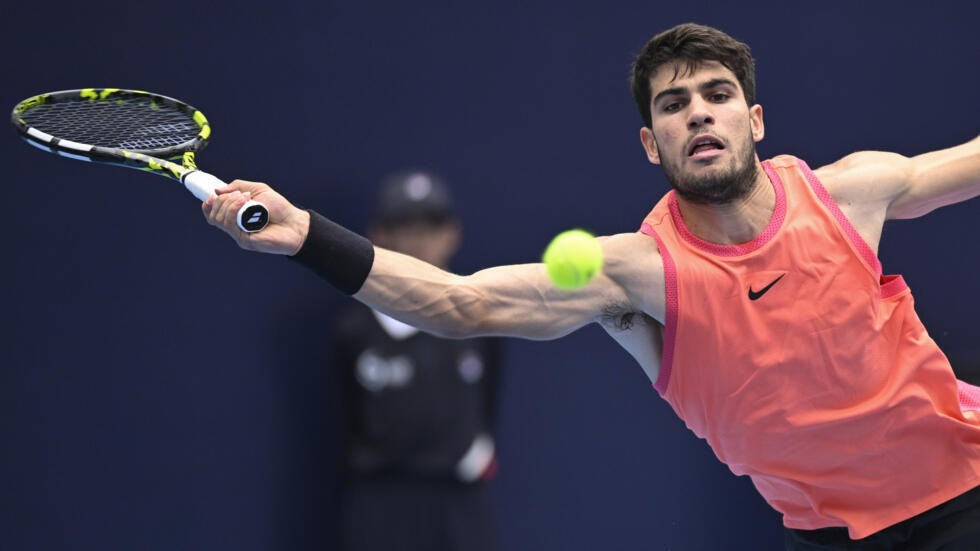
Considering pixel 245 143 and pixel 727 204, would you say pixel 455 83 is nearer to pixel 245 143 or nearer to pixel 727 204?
pixel 245 143

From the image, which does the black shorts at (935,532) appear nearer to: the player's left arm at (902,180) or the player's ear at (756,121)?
the player's left arm at (902,180)

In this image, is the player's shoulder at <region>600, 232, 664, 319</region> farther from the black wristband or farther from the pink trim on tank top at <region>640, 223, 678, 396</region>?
the black wristband

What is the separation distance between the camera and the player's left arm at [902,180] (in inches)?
110

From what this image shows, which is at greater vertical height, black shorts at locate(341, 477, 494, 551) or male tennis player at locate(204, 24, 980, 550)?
male tennis player at locate(204, 24, 980, 550)

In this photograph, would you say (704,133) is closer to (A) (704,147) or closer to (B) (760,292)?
(A) (704,147)

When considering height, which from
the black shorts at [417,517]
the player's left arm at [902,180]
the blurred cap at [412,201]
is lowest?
the black shorts at [417,517]

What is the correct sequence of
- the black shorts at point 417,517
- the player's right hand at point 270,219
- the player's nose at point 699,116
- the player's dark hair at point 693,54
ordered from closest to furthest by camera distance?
the player's right hand at point 270,219, the player's nose at point 699,116, the player's dark hair at point 693,54, the black shorts at point 417,517

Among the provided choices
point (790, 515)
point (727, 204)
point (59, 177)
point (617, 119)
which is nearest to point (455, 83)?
point (617, 119)

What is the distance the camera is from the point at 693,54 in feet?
9.36

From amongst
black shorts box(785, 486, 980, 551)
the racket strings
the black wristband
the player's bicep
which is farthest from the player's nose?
the racket strings

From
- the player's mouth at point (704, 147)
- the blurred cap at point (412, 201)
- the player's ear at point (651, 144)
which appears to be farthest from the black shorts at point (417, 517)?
the player's mouth at point (704, 147)

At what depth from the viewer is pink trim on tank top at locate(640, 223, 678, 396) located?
268 cm

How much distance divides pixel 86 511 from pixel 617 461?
5.85 feet

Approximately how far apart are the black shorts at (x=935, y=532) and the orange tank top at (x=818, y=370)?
0.03m
